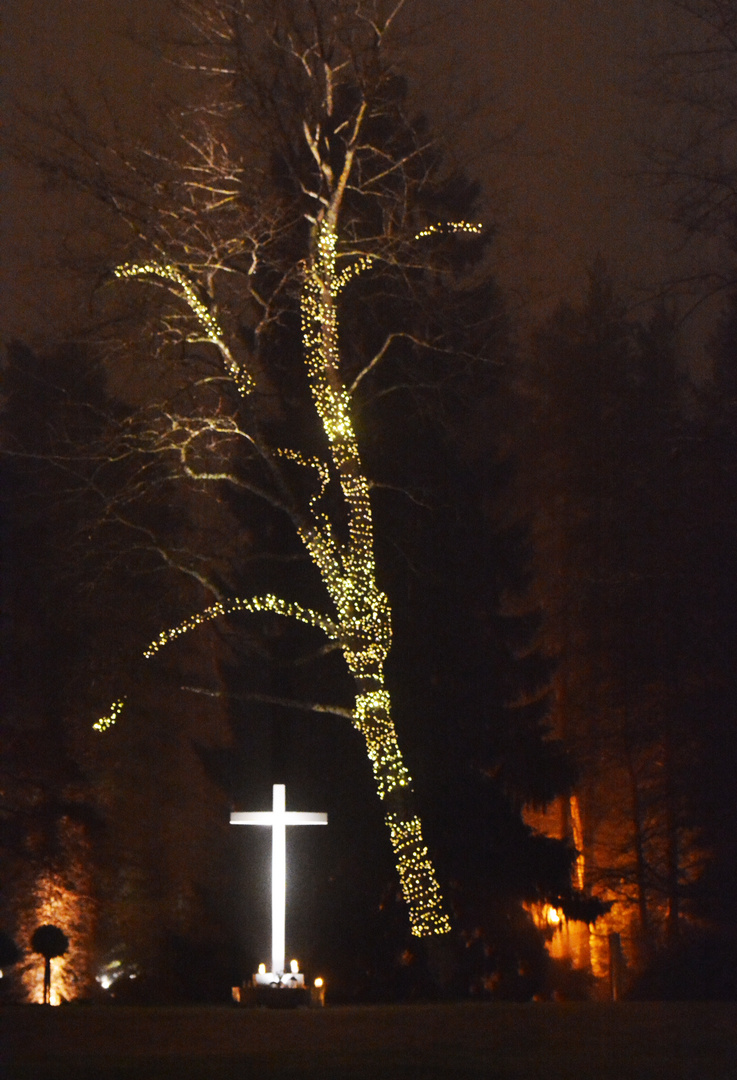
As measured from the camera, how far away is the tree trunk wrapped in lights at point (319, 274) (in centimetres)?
1820

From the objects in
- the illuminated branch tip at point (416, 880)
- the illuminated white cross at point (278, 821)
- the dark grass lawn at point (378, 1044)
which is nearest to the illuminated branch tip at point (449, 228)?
the illuminated white cross at point (278, 821)

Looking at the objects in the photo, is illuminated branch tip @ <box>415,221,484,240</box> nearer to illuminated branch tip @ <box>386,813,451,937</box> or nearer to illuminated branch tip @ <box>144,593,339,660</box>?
illuminated branch tip @ <box>144,593,339,660</box>

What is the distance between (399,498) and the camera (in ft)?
73.5

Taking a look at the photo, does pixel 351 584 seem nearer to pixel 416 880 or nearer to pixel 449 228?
pixel 416 880

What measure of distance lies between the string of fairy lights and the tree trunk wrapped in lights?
19mm

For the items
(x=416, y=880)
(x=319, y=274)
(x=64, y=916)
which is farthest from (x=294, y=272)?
(x=64, y=916)

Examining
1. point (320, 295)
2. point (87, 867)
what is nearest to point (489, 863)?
point (320, 295)

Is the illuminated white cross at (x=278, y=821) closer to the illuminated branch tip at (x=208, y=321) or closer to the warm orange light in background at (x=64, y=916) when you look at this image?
the illuminated branch tip at (x=208, y=321)

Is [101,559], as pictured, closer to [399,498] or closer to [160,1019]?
[399,498]

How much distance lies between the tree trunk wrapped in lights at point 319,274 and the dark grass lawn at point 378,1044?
6.16 metres

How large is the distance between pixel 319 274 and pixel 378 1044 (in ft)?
37.2

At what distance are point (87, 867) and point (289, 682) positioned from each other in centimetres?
1219

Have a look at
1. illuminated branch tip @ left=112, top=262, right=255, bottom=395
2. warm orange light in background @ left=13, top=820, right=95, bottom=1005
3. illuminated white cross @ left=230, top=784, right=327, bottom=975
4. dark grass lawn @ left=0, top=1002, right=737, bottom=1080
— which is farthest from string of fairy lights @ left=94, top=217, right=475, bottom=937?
warm orange light in background @ left=13, top=820, right=95, bottom=1005

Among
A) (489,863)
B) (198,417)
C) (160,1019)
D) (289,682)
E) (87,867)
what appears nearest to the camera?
(160,1019)
